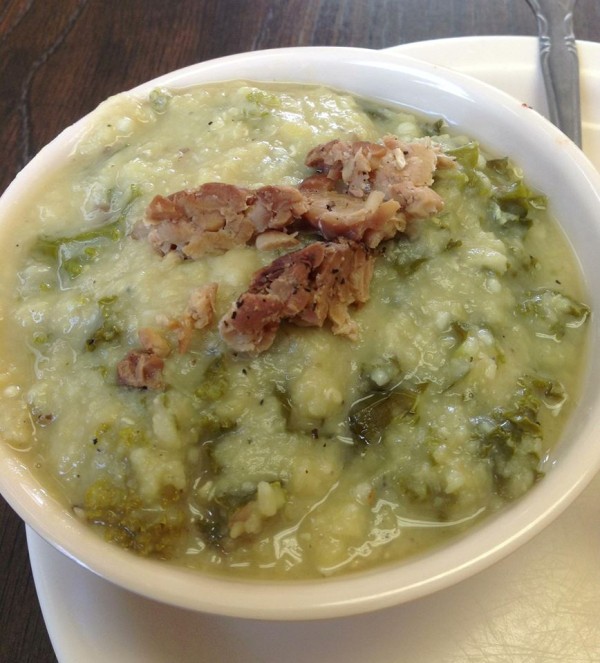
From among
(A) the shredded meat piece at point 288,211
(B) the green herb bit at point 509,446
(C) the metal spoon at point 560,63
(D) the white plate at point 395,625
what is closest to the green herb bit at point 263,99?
(A) the shredded meat piece at point 288,211

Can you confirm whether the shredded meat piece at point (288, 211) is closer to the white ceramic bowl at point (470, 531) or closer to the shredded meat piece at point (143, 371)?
the shredded meat piece at point (143, 371)

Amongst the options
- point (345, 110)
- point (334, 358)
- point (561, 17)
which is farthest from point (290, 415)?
point (561, 17)

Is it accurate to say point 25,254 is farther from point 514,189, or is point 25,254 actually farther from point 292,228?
point 514,189

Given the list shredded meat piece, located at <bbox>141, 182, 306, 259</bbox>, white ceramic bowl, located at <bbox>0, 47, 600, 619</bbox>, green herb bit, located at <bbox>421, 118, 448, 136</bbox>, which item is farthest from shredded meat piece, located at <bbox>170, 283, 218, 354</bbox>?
green herb bit, located at <bbox>421, 118, 448, 136</bbox>

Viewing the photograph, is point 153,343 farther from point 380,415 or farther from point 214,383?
point 380,415

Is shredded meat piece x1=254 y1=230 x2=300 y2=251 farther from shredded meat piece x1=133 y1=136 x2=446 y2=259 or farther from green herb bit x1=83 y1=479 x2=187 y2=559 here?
green herb bit x1=83 y1=479 x2=187 y2=559

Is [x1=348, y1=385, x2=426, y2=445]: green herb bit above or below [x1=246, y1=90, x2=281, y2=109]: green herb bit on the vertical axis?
below
